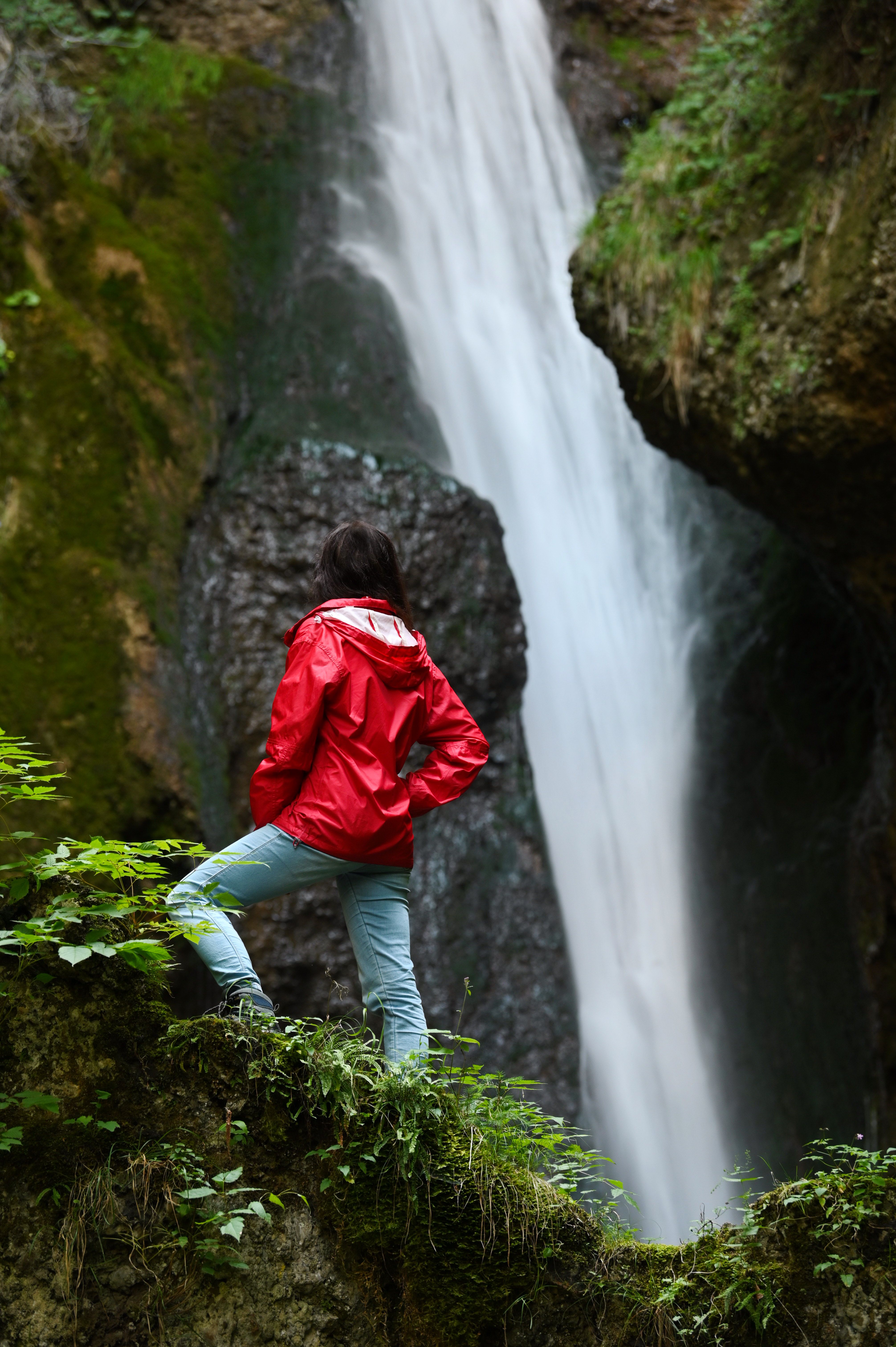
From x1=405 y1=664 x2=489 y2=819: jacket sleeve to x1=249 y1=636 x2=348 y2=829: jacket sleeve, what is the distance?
0.33 meters

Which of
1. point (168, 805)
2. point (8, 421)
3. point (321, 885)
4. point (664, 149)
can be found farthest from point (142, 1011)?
point (664, 149)

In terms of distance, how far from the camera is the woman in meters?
3.06

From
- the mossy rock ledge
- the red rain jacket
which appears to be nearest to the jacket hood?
the red rain jacket

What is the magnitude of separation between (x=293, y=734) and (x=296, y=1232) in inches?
48.8

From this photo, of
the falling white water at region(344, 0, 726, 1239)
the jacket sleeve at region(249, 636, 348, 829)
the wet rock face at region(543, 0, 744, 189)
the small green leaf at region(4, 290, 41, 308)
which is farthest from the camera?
the wet rock face at region(543, 0, 744, 189)

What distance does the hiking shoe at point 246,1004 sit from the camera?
2.89 m

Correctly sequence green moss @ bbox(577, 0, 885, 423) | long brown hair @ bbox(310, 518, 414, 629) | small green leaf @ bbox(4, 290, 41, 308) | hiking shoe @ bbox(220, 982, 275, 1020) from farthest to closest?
small green leaf @ bbox(4, 290, 41, 308) < green moss @ bbox(577, 0, 885, 423) < long brown hair @ bbox(310, 518, 414, 629) < hiking shoe @ bbox(220, 982, 275, 1020)

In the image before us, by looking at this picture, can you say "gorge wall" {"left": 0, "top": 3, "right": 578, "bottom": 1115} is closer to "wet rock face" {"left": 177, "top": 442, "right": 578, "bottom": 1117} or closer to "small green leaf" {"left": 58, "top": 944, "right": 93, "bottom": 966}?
"wet rock face" {"left": 177, "top": 442, "right": 578, "bottom": 1117}

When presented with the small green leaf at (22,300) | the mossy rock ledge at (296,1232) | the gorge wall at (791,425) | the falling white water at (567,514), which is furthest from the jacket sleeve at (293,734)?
the falling white water at (567,514)

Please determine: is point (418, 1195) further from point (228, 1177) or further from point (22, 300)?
point (22, 300)

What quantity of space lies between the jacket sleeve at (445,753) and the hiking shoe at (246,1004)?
67cm

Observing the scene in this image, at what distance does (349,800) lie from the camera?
10.3 ft

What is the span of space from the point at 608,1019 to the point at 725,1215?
4.70 feet

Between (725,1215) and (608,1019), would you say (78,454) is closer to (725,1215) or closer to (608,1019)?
(608,1019)
